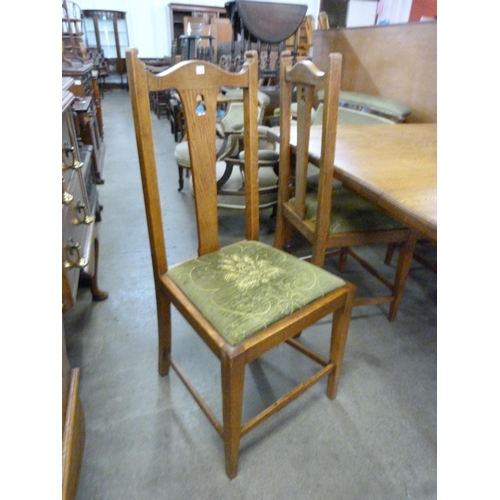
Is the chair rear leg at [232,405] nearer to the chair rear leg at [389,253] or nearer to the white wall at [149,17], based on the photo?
the chair rear leg at [389,253]

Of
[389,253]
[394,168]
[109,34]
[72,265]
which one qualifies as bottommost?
[389,253]

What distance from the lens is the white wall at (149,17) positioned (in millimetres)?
7773

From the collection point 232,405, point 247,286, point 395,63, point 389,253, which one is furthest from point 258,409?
point 395,63

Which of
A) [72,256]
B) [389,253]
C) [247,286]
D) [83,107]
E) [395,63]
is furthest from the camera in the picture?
[395,63]

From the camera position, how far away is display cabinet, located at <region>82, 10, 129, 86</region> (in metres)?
7.65

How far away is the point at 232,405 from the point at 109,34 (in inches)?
373

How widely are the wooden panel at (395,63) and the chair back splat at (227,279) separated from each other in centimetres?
169

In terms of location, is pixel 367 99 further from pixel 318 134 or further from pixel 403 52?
pixel 318 134

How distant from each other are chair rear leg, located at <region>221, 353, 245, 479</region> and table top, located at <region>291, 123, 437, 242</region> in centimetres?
57

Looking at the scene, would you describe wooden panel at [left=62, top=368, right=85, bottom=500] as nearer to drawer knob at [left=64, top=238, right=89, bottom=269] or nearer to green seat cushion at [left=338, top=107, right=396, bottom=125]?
drawer knob at [left=64, top=238, right=89, bottom=269]

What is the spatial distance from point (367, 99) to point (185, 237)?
1.64 metres

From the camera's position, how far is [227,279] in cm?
102

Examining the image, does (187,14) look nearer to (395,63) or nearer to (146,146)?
(395,63)
